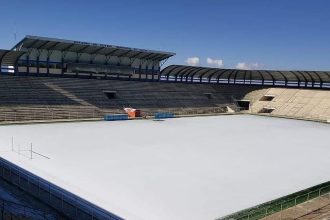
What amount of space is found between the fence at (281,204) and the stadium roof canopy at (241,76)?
50.7 meters

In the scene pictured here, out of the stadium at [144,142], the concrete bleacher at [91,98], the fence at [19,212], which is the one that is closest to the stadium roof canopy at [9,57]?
the stadium at [144,142]

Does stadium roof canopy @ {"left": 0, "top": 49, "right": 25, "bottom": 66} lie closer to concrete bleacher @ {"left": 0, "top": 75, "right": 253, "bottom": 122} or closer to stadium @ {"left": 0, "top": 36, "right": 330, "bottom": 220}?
stadium @ {"left": 0, "top": 36, "right": 330, "bottom": 220}

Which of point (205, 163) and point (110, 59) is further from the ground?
point (110, 59)

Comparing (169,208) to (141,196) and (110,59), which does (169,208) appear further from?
(110,59)

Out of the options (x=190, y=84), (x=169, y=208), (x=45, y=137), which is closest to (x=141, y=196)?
(x=169, y=208)

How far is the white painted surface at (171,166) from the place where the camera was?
52.2 ft

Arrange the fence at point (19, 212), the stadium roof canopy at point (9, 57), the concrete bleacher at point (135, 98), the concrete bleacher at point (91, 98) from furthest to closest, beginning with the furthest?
the stadium roof canopy at point (9, 57) → the concrete bleacher at point (135, 98) → the concrete bleacher at point (91, 98) → the fence at point (19, 212)

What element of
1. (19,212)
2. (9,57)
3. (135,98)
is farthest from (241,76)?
(19,212)

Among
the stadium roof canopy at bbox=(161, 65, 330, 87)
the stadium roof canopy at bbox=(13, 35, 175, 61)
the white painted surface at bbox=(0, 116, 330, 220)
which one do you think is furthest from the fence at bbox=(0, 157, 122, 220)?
the stadium roof canopy at bbox=(161, 65, 330, 87)

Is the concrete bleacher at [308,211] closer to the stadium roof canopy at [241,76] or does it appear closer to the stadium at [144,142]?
the stadium at [144,142]

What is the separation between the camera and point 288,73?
69688mm

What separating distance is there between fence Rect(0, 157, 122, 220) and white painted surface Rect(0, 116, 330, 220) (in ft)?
1.91

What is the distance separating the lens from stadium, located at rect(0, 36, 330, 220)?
15570 millimetres

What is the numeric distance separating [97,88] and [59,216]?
141 ft
